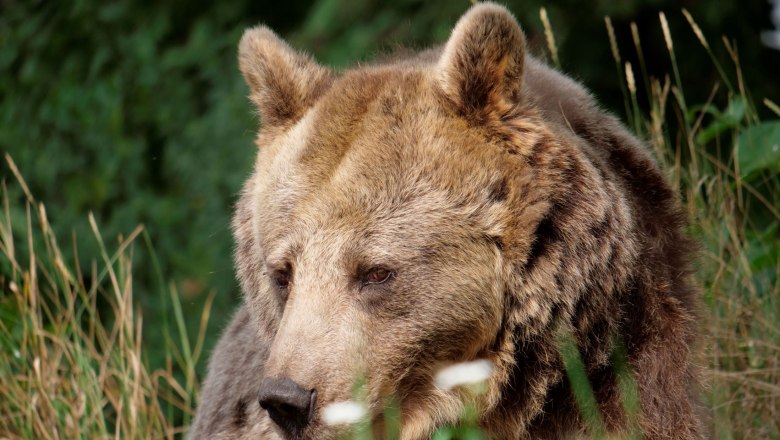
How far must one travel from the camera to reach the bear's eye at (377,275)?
3354 mm

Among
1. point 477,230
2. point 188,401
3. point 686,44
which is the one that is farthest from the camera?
point 686,44

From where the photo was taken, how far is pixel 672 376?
3443 millimetres

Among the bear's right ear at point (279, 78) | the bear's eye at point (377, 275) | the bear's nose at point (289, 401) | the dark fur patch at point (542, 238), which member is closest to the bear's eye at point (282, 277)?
the bear's eye at point (377, 275)

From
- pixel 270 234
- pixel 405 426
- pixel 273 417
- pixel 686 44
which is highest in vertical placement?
pixel 270 234

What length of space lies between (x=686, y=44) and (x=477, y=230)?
132 inches

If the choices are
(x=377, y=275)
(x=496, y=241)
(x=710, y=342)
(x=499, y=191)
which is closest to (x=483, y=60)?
(x=499, y=191)

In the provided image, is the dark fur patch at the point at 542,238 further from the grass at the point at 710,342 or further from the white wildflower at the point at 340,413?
the grass at the point at 710,342

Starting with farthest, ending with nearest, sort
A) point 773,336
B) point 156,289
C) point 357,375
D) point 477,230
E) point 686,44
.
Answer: point 156,289
point 686,44
point 773,336
point 477,230
point 357,375

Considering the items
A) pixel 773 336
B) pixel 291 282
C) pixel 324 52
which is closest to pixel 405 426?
pixel 291 282

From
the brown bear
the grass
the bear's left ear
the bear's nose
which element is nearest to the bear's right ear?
the brown bear

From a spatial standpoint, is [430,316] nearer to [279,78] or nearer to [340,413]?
[340,413]

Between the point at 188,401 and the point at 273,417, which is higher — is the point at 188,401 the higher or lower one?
the lower one

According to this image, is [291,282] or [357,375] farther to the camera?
[291,282]

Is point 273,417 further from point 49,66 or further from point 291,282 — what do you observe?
point 49,66
